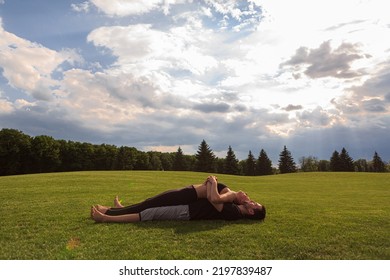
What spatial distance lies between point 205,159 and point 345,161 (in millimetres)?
43359

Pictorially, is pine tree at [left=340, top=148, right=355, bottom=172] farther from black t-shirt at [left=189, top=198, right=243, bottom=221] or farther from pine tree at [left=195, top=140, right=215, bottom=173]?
black t-shirt at [left=189, top=198, right=243, bottom=221]

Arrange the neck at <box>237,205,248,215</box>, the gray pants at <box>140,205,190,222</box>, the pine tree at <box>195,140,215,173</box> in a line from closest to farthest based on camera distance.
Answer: the gray pants at <box>140,205,190,222</box>, the neck at <box>237,205,248,215</box>, the pine tree at <box>195,140,215,173</box>

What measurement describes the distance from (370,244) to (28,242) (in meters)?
7.80

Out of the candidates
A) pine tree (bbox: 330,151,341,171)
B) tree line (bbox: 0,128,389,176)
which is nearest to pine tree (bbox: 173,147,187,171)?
tree line (bbox: 0,128,389,176)

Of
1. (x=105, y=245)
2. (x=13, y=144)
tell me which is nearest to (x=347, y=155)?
(x=13, y=144)

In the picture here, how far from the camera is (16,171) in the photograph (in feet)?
261

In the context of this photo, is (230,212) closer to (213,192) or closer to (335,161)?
(213,192)

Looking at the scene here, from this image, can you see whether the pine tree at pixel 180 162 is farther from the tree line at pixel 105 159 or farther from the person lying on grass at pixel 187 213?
the person lying on grass at pixel 187 213

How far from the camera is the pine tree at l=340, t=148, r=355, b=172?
10281 cm

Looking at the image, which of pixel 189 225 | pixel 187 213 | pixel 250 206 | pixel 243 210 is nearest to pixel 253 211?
pixel 250 206

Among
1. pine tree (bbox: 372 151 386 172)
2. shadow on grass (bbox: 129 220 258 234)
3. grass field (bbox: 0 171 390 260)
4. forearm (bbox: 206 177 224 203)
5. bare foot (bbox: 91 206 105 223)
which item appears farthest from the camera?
pine tree (bbox: 372 151 386 172)

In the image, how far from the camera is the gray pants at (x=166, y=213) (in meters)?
9.61

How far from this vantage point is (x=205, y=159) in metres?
99.9
